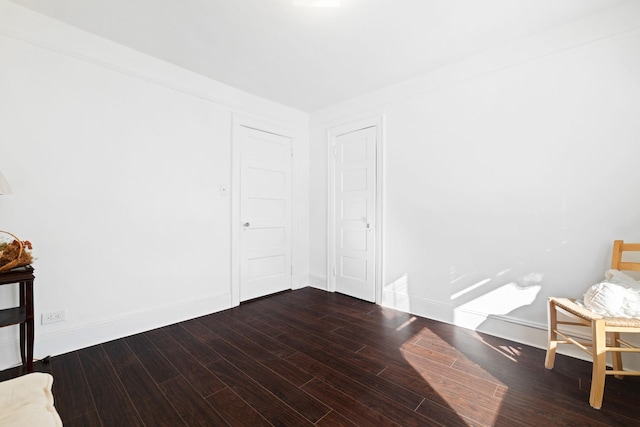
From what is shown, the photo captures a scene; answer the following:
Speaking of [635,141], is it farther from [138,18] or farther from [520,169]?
[138,18]

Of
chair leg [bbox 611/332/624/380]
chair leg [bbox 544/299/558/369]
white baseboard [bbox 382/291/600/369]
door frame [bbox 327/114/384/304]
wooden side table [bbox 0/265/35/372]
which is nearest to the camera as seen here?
wooden side table [bbox 0/265/35/372]

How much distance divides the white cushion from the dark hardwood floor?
2.34ft

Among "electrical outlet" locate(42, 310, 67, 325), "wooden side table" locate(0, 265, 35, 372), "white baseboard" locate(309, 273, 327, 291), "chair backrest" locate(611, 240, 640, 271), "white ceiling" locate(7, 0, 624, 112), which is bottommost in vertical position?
"white baseboard" locate(309, 273, 327, 291)

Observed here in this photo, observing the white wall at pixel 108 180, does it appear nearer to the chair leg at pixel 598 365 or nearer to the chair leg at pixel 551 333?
the chair leg at pixel 551 333

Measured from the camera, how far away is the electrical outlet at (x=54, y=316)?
7.29 feet

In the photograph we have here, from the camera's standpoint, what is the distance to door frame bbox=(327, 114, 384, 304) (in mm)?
3479

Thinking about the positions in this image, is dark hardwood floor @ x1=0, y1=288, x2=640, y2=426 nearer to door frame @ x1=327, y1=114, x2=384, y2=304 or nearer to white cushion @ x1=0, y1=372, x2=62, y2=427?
white cushion @ x1=0, y1=372, x2=62, y2=427

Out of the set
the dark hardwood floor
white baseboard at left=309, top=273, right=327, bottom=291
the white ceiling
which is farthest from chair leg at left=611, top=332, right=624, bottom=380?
white baseboard at left=309, top=273, right=327, bottom=291

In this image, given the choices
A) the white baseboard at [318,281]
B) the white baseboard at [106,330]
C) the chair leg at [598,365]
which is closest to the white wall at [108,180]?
the white baseboard at [106,330]

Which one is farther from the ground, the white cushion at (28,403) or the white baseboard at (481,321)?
the white cushion at (28,403)

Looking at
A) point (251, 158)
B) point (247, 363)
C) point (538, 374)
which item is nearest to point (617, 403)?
point (538, 374)

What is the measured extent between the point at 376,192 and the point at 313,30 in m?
1.88

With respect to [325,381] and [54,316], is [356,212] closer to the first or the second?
[325,381]

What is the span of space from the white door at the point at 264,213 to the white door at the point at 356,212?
0.75 metres
